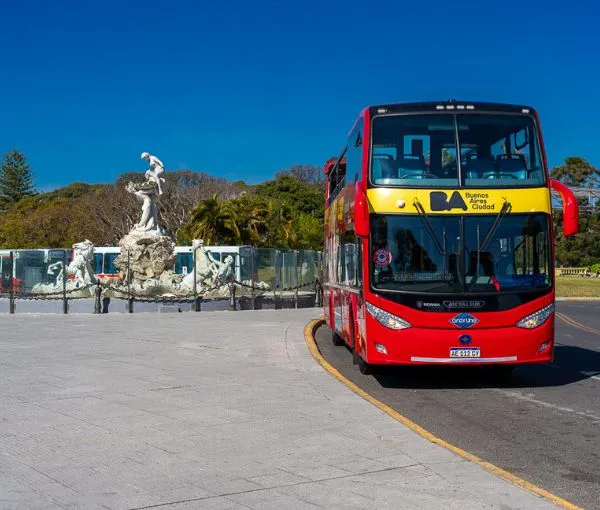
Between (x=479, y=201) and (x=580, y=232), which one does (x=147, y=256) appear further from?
(x=580, y=232)

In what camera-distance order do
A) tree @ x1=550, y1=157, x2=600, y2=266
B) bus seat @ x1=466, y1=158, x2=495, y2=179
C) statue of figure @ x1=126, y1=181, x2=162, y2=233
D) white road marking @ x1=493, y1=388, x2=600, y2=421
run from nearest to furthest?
white road marking @ x1=493, y1=388, x2=600, y2=421
bus seat @ x1=466, y1=158, x2=495, y2=179
statue of figure @ x1=126, y1=181, x2=162, y2=233
tree @ x1=550, y1=157, x2=600, y2=266

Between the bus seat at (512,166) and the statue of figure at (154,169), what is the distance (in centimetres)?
2580

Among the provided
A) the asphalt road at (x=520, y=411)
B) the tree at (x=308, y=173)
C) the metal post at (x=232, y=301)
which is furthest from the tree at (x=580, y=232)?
the asphalt road at (x=520, y=411)

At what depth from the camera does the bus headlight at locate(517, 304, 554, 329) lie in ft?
35.9

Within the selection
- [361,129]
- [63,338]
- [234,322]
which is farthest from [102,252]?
[361,129]

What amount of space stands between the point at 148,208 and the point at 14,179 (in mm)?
63748

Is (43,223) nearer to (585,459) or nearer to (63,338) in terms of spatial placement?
(63,338)

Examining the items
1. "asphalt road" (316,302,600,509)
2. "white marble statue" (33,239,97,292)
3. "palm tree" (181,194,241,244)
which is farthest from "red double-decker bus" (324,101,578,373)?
"palm tree" (181,194,241,244)

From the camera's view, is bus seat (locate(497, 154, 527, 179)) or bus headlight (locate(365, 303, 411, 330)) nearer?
bus headlight (locate(365, 303, 411, 330))

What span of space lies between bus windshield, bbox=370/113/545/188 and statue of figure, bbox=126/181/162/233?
81.2ft

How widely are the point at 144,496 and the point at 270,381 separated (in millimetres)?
5673

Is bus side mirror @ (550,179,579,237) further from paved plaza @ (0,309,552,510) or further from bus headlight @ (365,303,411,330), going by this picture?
paved plaza @ (0,309,552,510)

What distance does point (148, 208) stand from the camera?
35344mm

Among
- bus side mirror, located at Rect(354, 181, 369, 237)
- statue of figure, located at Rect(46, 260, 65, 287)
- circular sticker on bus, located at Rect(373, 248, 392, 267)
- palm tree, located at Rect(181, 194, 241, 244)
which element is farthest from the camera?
palm tree, located at Rect(181, 194, 241, 244)
